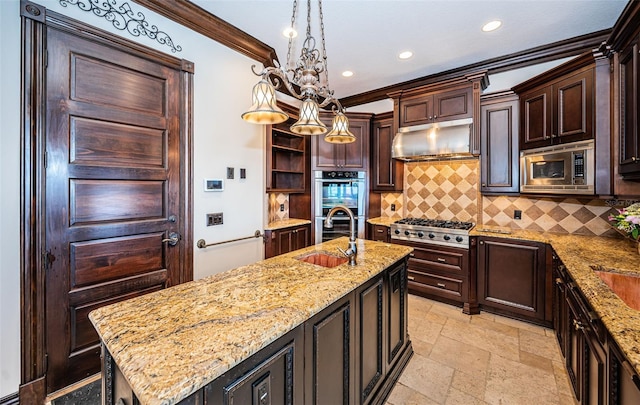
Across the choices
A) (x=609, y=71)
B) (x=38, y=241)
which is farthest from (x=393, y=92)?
(x=38, y=241)

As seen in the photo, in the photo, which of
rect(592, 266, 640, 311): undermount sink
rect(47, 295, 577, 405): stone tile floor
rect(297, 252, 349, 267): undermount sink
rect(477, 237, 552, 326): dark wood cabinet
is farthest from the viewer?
rect(477, 237, 552, 326): dark wood cabinet

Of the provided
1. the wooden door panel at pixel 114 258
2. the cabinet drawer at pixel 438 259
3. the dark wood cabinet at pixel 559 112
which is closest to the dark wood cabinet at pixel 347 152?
the cabinet drawer at pixel 438 259

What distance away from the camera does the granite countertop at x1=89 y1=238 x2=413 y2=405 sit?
2.39 feet

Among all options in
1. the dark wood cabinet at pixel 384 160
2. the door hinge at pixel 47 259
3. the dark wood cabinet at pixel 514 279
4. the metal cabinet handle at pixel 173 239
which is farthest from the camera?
the dark wood cabinet at pixel 384 160

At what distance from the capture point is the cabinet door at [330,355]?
117 cm

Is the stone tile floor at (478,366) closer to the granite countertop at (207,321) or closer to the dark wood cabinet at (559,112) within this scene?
the granite countertop at (207,321)

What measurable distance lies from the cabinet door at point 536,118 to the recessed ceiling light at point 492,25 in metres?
0.83

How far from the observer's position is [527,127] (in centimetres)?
289

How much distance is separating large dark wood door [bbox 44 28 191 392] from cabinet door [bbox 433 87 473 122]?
113 inches

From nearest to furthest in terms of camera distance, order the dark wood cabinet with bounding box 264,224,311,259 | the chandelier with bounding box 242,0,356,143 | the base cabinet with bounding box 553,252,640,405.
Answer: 1. the base cabinet with bounding box 553,252,640,405
2. the chandelier with bounding box 242,0,356,143
3. the dark wood cabinet with bounding box 264,224,311,259

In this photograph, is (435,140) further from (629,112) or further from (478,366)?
(478,366)

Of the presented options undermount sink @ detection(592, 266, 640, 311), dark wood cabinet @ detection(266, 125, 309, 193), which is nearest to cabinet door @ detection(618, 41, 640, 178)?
undermount sink @ detection(592, 266, 640, 311)

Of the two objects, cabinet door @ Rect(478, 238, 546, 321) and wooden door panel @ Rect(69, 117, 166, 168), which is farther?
cabinet door @ Rect(478, 238, 546, 321)

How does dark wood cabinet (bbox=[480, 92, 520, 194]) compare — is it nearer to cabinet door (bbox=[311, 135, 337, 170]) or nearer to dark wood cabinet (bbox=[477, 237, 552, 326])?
dark wood cabinet (bbox=[477, 237, 552, 326])
